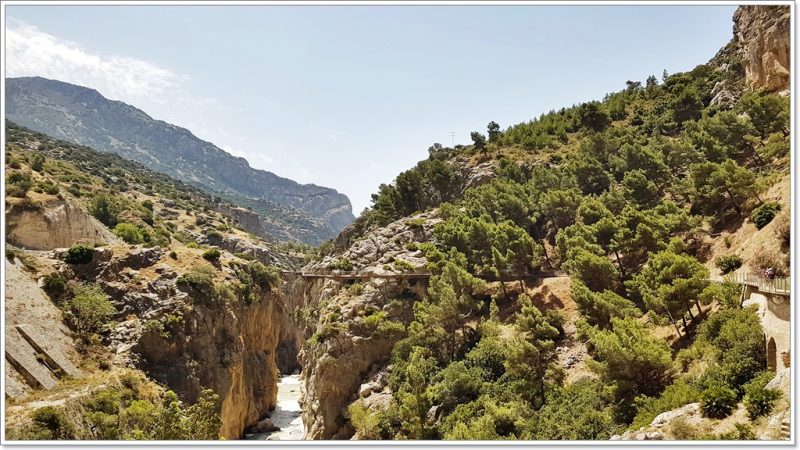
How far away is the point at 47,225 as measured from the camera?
177 feet

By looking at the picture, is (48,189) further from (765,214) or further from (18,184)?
(765,214)

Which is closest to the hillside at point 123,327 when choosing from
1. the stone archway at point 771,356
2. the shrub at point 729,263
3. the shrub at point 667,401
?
the shrub at point 667,401

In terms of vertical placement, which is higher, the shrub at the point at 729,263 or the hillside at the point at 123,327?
the shrub at the point at 729,263

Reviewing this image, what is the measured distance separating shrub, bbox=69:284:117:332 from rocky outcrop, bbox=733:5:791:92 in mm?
74154

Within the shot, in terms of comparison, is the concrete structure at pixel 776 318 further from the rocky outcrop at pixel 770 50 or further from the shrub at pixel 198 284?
the shrub at pixel 198 284

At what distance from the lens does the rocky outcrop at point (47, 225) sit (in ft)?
169

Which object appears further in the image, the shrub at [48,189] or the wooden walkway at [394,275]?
the shrub at [48,189]

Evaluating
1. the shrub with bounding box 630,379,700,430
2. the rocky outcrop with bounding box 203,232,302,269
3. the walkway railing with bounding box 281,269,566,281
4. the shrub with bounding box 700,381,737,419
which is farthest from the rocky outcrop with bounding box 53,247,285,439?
the rocky outcrop with bounding box 203,232,302,269

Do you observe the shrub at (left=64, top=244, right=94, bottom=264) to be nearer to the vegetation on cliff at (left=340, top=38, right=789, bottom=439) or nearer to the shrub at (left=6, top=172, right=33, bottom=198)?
the shrub at (left=6, top=172, right=33, bottom=198)

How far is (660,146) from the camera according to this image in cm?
6131

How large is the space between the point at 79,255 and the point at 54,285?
5404 millimetres

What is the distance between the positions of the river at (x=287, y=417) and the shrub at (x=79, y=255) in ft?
85.3

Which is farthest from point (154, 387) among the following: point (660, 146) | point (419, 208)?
point (660, 146)

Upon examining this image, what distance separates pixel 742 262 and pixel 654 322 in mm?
7969
